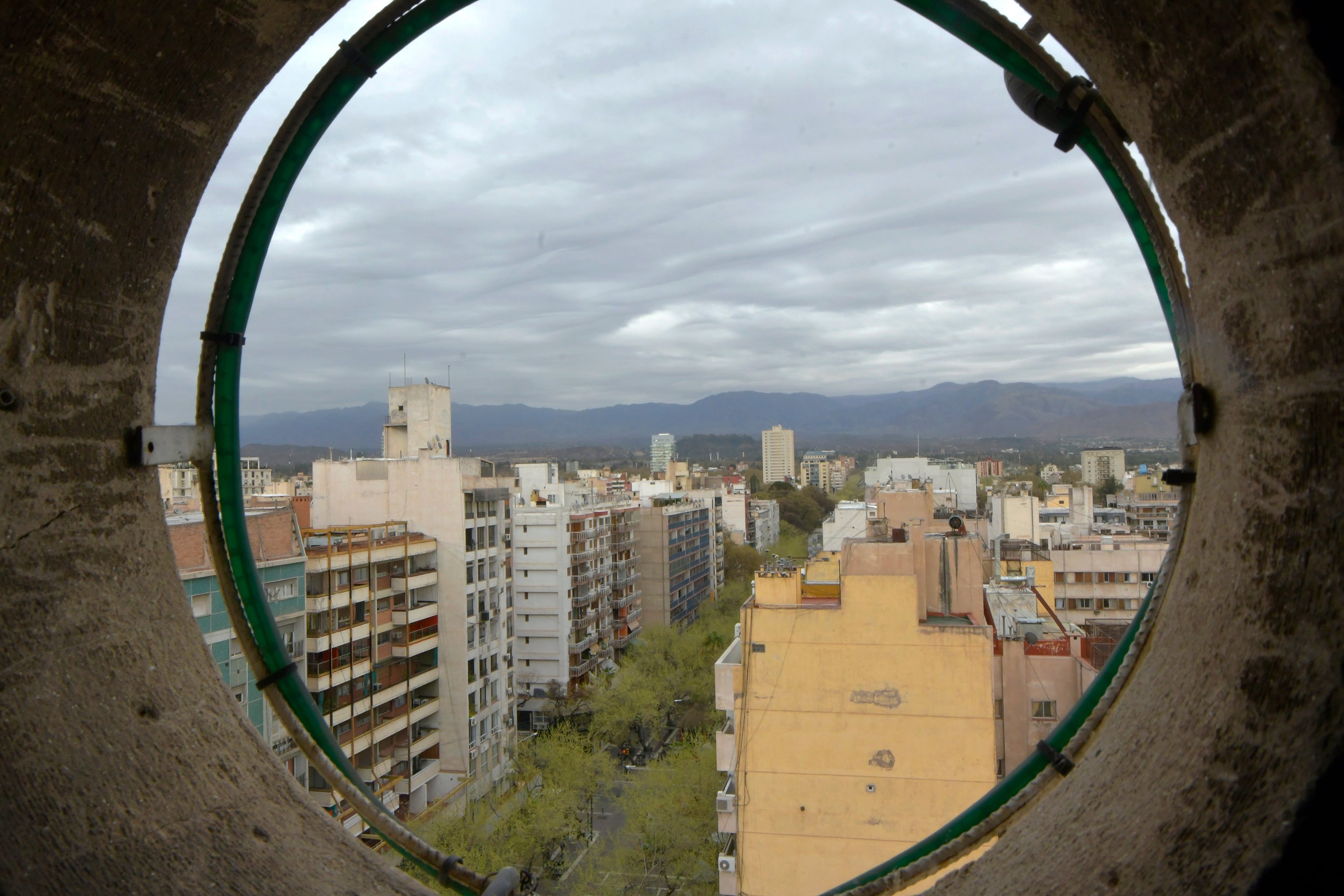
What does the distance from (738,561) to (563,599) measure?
57.8 feet

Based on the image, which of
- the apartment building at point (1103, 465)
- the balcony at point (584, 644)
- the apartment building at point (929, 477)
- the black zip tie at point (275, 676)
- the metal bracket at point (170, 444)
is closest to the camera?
the metal bracket at point (170, 444)

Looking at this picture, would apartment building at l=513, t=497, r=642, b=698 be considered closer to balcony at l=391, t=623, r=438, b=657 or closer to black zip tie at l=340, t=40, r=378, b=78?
balcony at l=391, t=623, r=438, b=657

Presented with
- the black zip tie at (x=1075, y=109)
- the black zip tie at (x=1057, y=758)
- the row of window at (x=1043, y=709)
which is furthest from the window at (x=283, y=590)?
the black zip tie at (x=1075, y=109)

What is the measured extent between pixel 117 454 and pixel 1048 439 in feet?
499

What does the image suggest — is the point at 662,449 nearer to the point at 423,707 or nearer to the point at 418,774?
the point at 423,707

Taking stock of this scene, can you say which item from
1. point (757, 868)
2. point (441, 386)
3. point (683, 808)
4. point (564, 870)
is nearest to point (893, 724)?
point (757, 868)

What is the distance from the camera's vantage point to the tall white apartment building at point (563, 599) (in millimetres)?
23906

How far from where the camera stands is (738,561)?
4059 centimetres

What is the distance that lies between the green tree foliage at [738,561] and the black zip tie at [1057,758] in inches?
1481

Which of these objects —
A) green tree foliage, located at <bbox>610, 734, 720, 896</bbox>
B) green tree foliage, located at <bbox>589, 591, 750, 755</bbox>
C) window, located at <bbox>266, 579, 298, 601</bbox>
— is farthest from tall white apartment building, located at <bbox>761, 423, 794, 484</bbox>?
window, located at <bbox>266, 579, 298, 601</bbox>

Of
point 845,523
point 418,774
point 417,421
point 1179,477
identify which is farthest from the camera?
point 845,523

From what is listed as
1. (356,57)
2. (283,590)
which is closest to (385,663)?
(283,590)

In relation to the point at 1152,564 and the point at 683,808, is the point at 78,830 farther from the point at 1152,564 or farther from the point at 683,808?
the point at 1152,564

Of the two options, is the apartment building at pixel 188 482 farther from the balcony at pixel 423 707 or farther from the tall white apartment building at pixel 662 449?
the tall white apartment building at pixel 662 449
